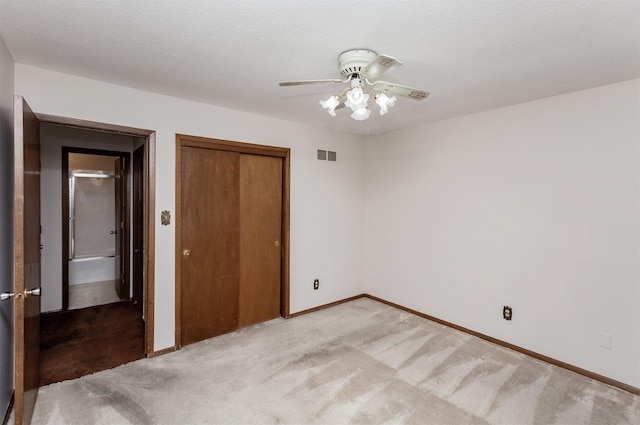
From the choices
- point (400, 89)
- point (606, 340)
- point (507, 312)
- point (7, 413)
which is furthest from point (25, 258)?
point (606, 340)

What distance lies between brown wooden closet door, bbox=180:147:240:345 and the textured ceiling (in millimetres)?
786

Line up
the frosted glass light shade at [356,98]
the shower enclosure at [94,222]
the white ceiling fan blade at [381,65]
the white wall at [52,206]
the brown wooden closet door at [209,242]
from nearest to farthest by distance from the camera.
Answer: the white ceiling fan blade at [381,65], the frosted glass light shade at [356,98], the brown wooden closet door at [209,242], the white wall at [52,206], the shower enclosure at [94,222]

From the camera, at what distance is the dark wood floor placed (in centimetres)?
269

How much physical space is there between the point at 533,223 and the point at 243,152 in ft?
10.1

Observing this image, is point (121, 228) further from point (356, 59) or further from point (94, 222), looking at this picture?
point (356, 59)

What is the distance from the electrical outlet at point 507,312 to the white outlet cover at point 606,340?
0.69m

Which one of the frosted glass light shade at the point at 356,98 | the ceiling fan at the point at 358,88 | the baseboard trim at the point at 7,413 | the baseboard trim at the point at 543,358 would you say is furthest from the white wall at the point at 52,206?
the baseboard trim at the point at 543,358

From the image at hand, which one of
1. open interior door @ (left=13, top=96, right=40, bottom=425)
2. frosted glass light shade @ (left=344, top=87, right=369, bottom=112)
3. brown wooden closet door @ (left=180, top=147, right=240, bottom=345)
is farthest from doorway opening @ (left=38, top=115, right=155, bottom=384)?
frosted glass light shade @ (left=344, top=87, right=369, bottom=112)

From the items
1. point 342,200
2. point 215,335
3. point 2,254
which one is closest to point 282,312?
point 215,335

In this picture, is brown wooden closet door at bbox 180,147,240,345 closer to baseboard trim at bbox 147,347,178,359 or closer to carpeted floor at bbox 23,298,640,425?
baseboard trim at bbox 147,347,178,359

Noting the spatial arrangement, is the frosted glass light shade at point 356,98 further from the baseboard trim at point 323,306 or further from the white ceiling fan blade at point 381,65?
the baseboard trim at point 323,306

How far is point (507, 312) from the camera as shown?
3.19 meters

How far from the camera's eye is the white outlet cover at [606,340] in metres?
2.58

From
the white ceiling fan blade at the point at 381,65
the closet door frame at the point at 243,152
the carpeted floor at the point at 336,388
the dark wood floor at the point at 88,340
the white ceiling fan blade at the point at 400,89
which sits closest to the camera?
the white ceiling fan blade at the point at 381,65
